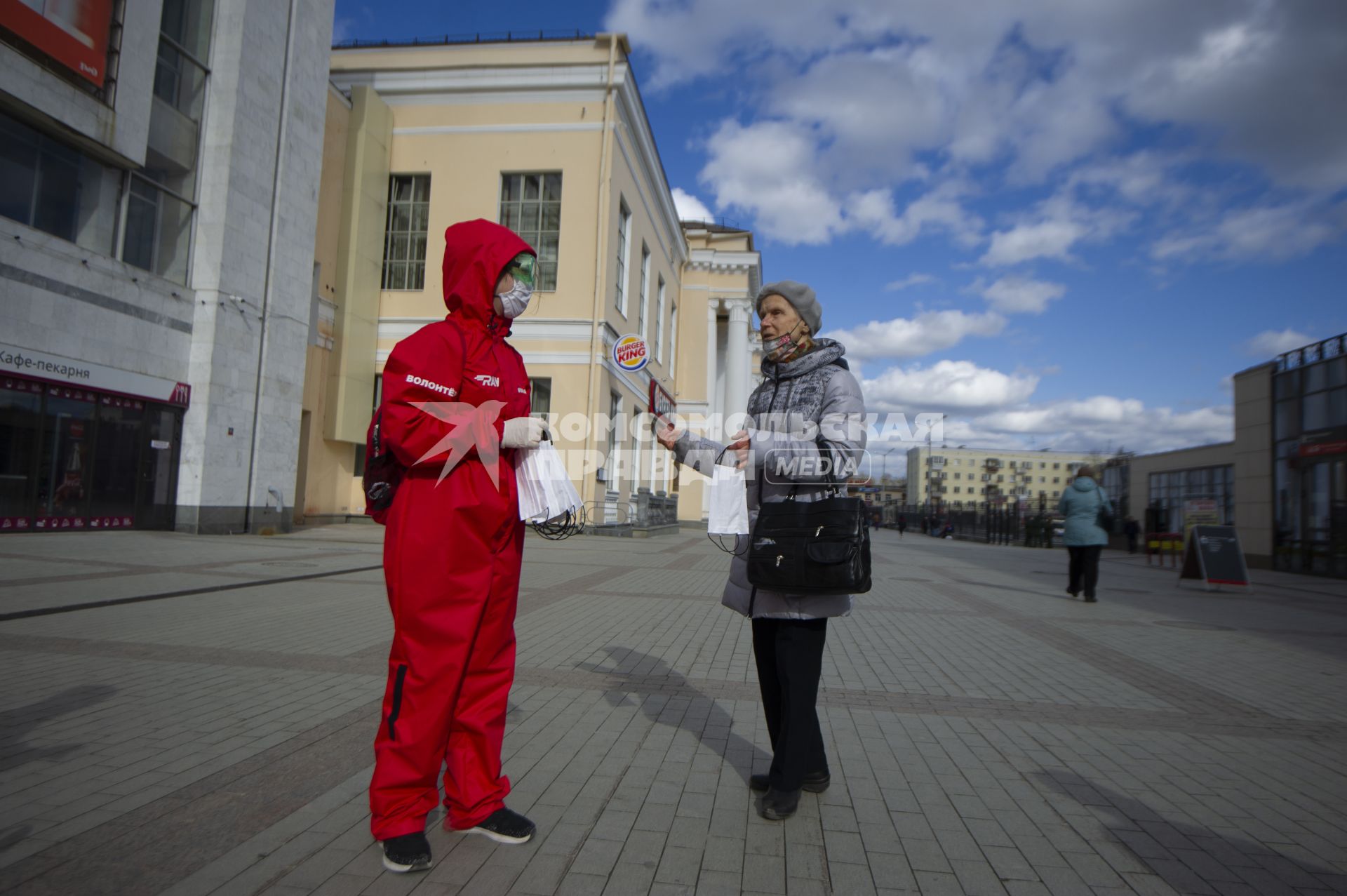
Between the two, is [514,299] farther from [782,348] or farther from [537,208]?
[537,208]

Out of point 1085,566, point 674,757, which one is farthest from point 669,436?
point 1085,566

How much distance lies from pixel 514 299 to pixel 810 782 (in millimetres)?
2190

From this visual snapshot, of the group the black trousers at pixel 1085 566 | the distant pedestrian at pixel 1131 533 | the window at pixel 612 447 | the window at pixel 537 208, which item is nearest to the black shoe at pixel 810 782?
the black trousers at pixel 1085 566

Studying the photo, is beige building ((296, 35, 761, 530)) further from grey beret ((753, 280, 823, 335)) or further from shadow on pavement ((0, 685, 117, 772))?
grey beret ((753, 280, 823, 335))

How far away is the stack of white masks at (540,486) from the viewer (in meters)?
2.71

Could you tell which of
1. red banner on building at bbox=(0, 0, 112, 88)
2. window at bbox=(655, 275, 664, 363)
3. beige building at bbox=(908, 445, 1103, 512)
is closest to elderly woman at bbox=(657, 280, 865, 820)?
red banner on building at bbox=(0, 0, 112, 88)

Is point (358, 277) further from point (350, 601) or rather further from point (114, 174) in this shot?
point (350, 601)

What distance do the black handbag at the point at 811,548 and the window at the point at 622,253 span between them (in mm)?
21856

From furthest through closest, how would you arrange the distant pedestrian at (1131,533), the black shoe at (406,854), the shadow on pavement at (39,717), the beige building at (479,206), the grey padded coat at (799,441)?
1. the distant pedestrian at (1131,533)
2. the beige building at (479,206)
3. the shadow on pavement at (39,717)
4. the grey padded coat at (799,441)
5. the black shoe at (406,854)

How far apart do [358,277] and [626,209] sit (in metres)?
8.35

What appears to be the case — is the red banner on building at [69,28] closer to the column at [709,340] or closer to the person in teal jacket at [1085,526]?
the person in teal jacket at [1085,526]

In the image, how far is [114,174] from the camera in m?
14.1

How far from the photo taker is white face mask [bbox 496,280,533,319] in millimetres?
2828

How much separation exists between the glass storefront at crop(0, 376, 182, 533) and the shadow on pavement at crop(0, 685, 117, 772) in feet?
A: 35.9
